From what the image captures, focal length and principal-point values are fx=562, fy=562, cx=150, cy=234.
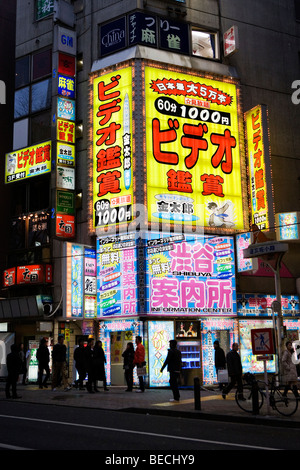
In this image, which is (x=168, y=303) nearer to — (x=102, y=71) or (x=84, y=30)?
(x=102, y=71)

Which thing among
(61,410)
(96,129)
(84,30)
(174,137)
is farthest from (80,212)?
(61,410)

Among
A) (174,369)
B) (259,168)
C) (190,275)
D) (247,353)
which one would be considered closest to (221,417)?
(174,369)

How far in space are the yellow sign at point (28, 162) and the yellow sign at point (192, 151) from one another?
20.7 feet

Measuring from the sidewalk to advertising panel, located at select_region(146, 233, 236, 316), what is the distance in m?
3.73

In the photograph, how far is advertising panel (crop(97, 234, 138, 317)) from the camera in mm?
22656

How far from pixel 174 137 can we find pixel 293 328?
415 inches

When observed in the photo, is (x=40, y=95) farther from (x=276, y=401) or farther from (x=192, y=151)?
(x=276, y=401)

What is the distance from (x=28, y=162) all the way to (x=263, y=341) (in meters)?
18.5

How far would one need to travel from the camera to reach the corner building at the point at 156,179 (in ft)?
76.5

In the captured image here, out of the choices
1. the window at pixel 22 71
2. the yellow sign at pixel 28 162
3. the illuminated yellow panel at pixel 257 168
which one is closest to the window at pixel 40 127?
the yellow sign at pixel 28 162

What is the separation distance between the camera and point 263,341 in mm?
13438

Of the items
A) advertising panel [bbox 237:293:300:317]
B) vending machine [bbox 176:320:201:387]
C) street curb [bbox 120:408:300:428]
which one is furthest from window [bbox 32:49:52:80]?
street curb [bbox 120:408:300:428]

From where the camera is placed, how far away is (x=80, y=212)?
26406 millimetres

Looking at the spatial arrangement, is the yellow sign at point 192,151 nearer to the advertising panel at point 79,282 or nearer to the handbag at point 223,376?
the advertising panel at point 79,282
